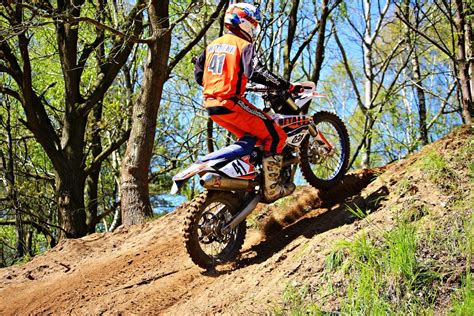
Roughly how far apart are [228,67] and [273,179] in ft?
4.67

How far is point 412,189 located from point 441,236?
3.75 feet

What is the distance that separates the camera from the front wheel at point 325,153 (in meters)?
7.28

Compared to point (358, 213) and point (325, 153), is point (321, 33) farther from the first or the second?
point (358, 213)

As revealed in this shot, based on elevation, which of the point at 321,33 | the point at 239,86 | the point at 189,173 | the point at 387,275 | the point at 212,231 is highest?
the point at 321,33

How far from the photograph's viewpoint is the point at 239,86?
20.4 feet

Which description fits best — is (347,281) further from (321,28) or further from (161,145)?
(161,145)

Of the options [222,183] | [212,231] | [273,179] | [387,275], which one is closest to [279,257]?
[212,231]

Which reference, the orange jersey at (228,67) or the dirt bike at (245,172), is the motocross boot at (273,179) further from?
the orange jersey at (228,67)

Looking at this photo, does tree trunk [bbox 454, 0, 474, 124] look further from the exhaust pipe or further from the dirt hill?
the exhaust pipe

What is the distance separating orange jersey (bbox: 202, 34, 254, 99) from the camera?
616 cm

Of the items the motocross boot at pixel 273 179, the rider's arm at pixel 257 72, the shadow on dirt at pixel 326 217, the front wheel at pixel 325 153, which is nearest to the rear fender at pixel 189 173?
the motocross boot at pixel 273 179

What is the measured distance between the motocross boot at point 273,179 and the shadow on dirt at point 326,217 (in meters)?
0.53

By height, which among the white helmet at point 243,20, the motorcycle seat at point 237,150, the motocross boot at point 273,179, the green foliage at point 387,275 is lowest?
the green foliage at point 387,275

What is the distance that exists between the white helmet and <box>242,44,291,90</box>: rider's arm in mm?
273
